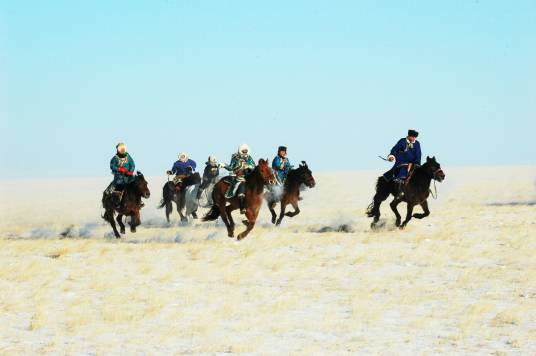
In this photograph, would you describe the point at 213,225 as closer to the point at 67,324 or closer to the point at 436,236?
the point at 436,236

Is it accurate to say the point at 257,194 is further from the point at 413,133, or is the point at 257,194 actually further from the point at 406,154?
the point at 413,133

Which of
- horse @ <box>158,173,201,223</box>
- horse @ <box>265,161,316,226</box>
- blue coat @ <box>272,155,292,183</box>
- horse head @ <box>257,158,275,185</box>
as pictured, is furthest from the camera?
horse @ <box>158,173,201,223</box>

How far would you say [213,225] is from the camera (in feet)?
80.0

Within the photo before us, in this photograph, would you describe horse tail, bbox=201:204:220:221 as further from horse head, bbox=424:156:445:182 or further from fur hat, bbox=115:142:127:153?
horse head, bbox=424:156:445:182

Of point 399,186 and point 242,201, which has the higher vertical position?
point 399,186

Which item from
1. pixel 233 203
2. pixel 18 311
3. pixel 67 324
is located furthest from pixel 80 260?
pixel 67 324

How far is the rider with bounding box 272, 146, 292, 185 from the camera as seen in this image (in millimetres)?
23094

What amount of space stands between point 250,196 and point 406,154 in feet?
14.5

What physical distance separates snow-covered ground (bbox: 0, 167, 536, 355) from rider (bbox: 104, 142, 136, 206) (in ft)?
3.91

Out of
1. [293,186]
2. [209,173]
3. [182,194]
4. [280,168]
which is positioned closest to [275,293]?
[293,186]

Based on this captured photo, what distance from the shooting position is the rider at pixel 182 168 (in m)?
25.3

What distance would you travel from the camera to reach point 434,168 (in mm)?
19844

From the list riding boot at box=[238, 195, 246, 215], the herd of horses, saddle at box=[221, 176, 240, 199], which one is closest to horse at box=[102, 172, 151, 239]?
the herd of horses

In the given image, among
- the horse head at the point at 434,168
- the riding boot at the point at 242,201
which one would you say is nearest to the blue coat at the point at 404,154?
the horse head at the point at 434,168
